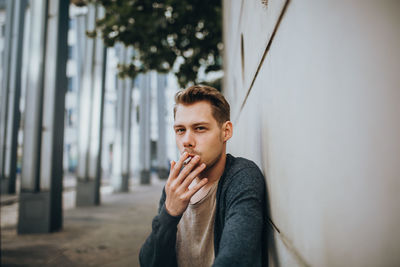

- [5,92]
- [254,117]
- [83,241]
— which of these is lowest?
[83,241]

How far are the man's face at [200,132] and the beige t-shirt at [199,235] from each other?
22 cm

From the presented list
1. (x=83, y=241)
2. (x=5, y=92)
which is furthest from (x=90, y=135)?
(x=5, y=92)

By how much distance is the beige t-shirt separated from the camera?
5.13ft

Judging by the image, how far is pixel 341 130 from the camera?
0.58 m

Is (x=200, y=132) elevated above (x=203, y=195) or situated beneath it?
elevated above

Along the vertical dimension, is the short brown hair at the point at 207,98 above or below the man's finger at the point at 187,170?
above

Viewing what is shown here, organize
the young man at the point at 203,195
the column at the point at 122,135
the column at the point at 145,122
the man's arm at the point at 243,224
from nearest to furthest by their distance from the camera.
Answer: the man's arm at the point at 243,224
the young man at the point at 203,195
the column at the point at 122,135
the column at the point at 145,122

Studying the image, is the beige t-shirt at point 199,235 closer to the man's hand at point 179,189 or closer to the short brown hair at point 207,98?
the man's hand at point 179,189

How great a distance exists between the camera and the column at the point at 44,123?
216 inches

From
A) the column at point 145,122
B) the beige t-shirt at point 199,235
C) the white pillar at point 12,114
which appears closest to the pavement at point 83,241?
the beige t-shirt at point 199,235

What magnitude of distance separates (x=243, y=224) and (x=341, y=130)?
2.34ft

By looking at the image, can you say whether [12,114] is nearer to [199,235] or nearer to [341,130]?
[199,235]

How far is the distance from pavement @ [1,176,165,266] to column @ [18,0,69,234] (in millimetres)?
445

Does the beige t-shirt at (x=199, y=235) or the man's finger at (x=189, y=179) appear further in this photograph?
the beige t-shirt at (x=199, y=235)
